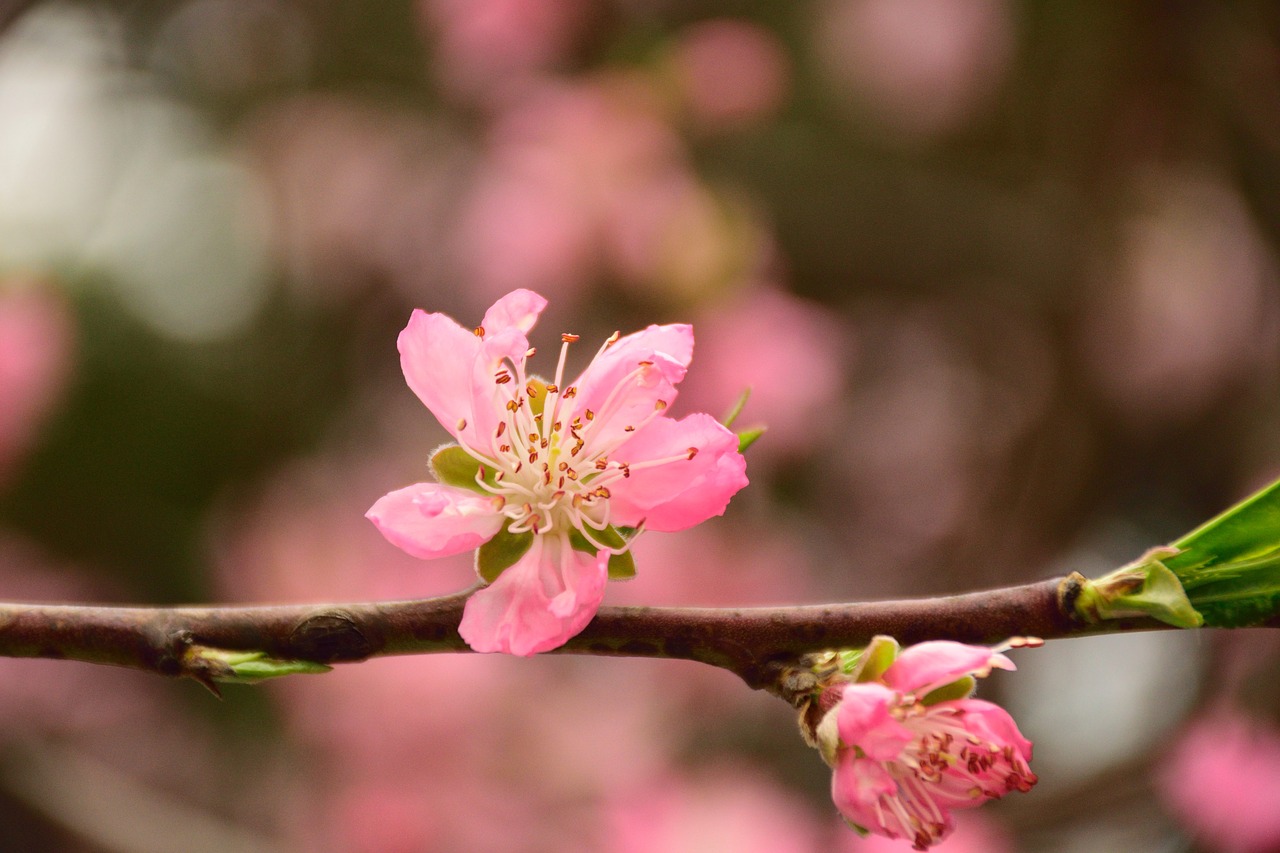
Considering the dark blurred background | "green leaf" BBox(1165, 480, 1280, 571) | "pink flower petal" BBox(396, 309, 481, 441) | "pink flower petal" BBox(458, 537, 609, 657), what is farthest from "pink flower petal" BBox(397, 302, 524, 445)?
the dark blurred background

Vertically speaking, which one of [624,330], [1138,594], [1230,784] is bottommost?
[1230,784]

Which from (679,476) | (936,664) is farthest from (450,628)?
(936,664)

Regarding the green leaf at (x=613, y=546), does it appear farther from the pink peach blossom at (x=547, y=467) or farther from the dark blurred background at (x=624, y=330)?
the dark blurred background at (x=624, y=330)

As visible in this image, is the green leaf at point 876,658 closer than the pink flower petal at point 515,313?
Yes

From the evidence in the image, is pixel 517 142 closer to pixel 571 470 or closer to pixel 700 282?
pixel 700 282

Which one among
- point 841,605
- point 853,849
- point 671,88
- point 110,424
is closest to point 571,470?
point 841,605

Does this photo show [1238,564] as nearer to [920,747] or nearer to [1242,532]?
[1242,532]

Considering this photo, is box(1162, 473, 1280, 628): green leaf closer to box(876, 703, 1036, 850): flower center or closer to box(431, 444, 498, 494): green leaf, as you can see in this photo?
box(876, 703, 1036, 850): flower center

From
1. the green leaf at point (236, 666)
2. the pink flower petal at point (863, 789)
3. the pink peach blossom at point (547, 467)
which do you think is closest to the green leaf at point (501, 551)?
the pink peach blossom at point (547, 467)
